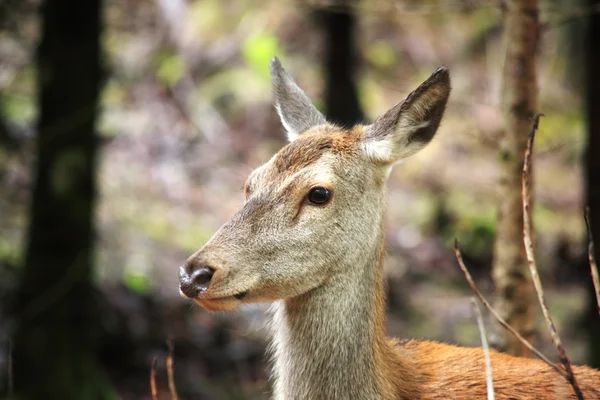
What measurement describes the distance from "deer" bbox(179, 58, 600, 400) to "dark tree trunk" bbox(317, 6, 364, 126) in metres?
5.51

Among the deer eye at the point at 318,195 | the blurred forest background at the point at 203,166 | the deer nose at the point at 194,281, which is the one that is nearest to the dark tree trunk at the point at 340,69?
the blurred forest background at the point at 203,166

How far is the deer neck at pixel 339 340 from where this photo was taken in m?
3.56

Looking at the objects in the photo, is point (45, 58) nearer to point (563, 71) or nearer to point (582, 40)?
point (582, 40)

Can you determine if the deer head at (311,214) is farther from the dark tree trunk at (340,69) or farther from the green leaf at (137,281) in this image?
the green leaf at (137,281)

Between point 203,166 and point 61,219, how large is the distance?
610 cm

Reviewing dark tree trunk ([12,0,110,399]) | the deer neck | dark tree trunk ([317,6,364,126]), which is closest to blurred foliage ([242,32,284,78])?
dark tree trunk ([317,6,364,126])

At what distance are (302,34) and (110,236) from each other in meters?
6.66

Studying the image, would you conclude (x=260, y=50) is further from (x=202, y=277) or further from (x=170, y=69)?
(x=202, y=277)

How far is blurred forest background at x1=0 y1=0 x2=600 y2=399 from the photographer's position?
23.9 feet

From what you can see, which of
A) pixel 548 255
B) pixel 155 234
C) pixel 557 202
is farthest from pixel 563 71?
pixel 155 234

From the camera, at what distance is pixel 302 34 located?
15430mm

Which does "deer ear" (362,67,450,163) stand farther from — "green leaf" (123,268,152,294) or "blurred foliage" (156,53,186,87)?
"blurred foliage" (156,53,186,87)

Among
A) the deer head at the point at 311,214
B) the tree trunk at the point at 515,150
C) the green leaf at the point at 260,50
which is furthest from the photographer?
the green leaf at the point at 260,50

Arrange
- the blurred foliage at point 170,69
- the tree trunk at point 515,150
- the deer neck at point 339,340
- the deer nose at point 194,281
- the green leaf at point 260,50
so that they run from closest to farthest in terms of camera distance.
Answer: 1. the deer nose at point 194,281
2. the deer neck at point 339,340
3. the tree trunk at point 515,150
4. the green leaf at point 260,50
5. the blurred foliage at point 170,69
